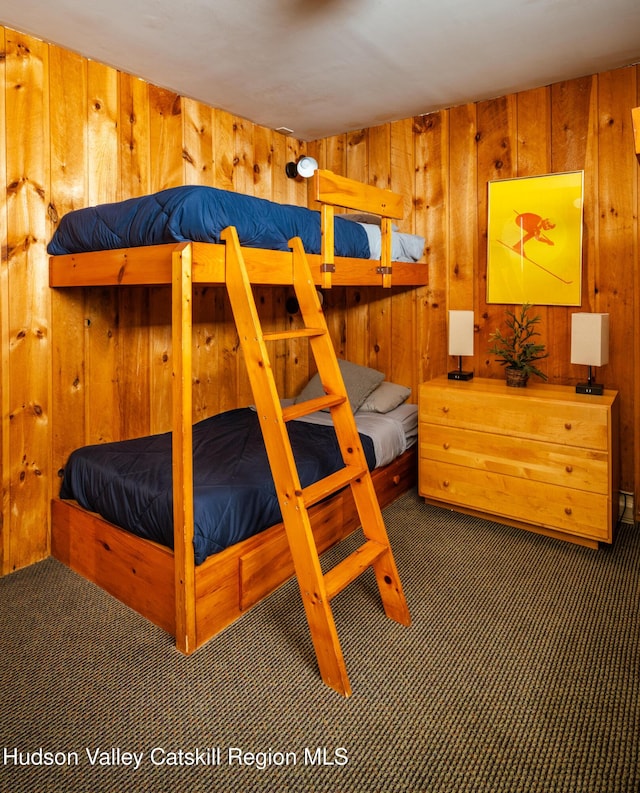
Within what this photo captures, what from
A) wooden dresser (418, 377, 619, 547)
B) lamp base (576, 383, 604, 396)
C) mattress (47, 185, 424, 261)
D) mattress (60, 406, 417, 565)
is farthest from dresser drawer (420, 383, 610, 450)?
mattress (47, 185, 424, 261)

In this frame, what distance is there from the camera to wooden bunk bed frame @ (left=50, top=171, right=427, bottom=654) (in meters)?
1.87

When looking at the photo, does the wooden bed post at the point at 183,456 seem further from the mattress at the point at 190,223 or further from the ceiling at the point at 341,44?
the ceiling at the point at 341,44

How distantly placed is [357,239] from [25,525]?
80.1 inches

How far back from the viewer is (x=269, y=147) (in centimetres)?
369

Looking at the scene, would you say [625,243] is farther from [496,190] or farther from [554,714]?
[554,714]

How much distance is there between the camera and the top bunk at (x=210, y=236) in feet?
6.19

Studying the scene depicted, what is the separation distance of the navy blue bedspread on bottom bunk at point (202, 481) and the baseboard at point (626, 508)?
4.45 feet

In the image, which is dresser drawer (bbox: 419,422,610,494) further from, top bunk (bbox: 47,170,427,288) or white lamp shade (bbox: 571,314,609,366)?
top bunk (bbox: 47,170,427,288)

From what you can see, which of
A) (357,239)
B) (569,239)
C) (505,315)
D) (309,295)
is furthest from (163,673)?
(569,239)

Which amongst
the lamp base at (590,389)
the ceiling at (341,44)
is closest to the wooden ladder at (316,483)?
the ceiling at (341,44)

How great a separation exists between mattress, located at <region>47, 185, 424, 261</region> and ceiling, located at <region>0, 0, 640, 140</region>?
2.48 feet

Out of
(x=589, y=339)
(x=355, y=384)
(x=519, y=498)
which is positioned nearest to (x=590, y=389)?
(x=589, y=339)

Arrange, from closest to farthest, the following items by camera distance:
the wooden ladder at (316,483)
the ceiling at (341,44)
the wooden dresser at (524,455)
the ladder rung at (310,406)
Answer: the wooden ladder at (316,483) < the ladder rung at (310,406) < the ceiling at (341,44) < the wooden dresser at (524,455)

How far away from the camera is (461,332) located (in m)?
3.19
